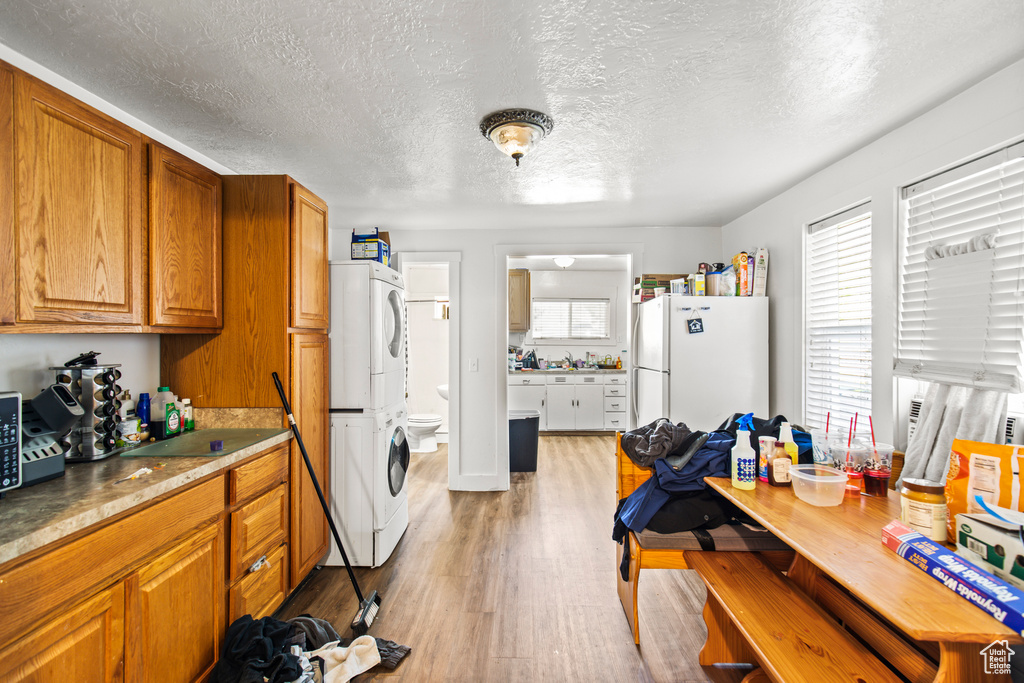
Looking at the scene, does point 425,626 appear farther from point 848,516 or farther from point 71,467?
point 848,516

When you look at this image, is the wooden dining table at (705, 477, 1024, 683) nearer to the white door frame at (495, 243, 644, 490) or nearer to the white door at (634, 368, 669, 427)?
the white door at (634, 368, 669, 427)

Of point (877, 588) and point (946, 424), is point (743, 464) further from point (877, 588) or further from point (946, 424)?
point (946, 424)

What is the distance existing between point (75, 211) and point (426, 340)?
4272mm

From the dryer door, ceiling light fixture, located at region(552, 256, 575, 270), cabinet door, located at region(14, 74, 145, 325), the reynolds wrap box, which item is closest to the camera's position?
the reynolds wrap box

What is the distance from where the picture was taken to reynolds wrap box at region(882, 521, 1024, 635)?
94cm

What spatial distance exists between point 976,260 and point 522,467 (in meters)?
3.67

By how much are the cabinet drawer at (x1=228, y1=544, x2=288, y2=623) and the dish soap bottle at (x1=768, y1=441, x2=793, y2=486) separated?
2172mm

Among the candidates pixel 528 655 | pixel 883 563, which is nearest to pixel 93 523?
pixel 528 655

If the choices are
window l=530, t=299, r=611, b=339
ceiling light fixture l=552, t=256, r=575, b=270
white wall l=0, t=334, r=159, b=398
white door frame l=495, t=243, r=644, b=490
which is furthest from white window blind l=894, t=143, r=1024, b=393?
window l=530, t=299, r=611, b=339

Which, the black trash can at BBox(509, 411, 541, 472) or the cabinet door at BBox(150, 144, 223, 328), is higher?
the cabinet door at BBox(150, 144, 223, 328)

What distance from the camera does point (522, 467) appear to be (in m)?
4.63

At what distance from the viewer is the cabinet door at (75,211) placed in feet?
4.41

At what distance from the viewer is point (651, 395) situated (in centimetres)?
358

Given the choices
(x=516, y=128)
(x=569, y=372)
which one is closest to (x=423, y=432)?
(x=569, y=372)
